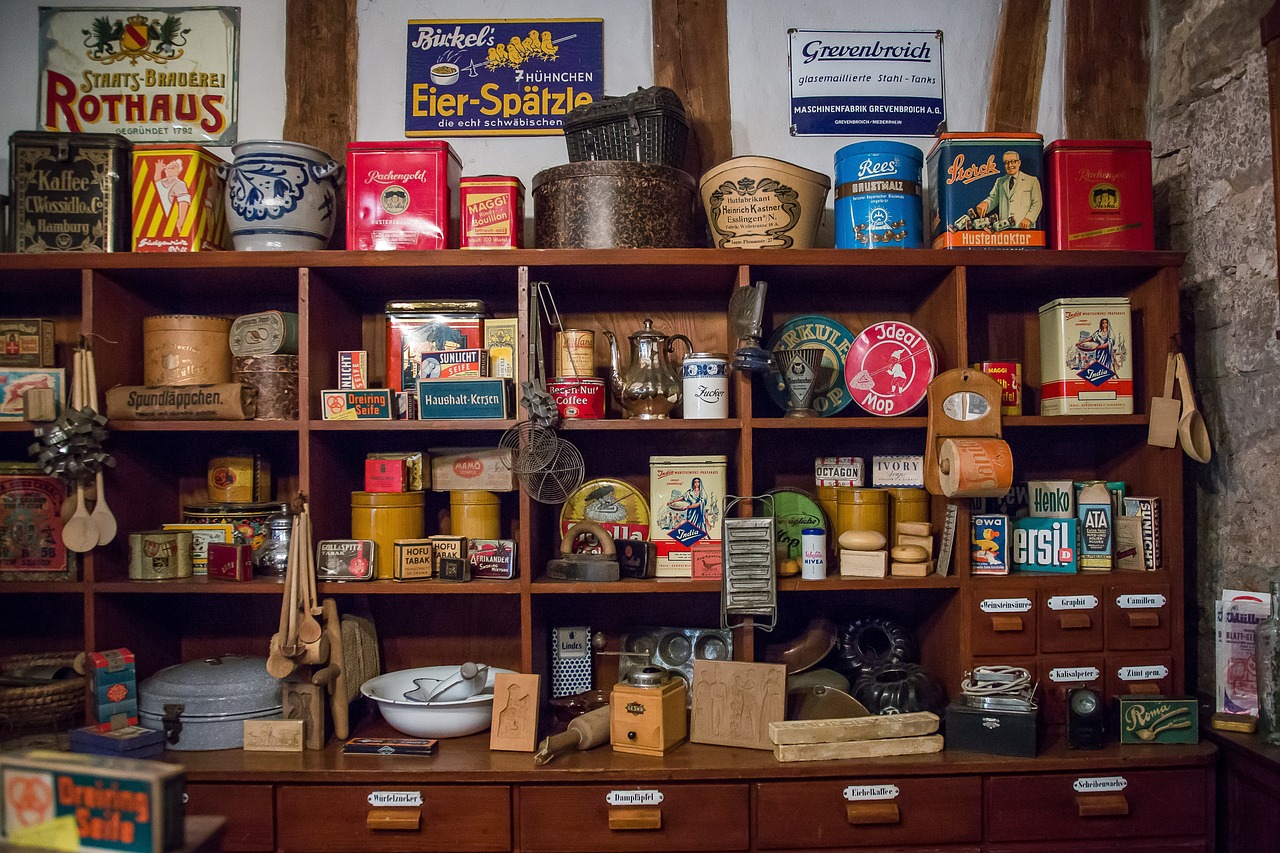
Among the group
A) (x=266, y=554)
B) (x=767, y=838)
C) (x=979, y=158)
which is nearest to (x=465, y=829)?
(x=767, y=838)

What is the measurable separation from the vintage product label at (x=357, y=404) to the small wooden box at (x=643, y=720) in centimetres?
105

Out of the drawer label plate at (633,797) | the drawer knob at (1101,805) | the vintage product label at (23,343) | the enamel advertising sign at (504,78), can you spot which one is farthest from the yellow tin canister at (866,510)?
the vintage product label at (23,343)

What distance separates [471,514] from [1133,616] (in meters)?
1.95

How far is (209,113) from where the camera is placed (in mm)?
2941

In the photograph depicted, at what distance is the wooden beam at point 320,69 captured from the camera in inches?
115

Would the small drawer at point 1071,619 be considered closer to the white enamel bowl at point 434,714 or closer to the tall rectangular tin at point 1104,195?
the tall rectangular tin at point 1104,195

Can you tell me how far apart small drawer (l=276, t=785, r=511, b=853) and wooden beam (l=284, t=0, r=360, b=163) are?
2.02 meters

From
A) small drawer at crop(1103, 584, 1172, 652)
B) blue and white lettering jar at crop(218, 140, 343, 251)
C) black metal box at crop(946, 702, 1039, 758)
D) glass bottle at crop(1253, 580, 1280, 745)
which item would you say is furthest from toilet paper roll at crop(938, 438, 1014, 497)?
blue and white lettering jar at crop(218, 140, 343, 251)

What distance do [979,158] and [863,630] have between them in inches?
57.6

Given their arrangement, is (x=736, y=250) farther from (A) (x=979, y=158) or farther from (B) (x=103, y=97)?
(B) (x=103, y=97)

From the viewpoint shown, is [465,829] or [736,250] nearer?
[465,829]

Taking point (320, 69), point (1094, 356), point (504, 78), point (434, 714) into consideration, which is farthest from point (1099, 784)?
point (320, 69)

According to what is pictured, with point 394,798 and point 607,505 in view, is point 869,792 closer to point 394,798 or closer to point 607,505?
point 607,505

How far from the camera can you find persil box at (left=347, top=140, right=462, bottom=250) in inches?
100
